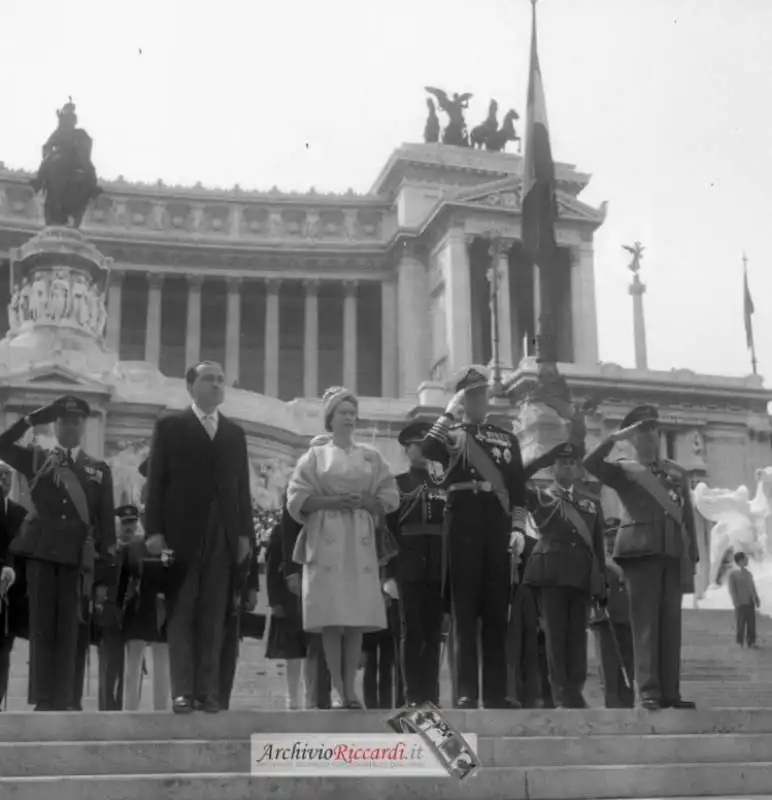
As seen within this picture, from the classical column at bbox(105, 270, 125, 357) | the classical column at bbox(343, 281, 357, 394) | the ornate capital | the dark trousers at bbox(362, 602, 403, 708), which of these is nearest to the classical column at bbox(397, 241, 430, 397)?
the classical column at bbox(343, 281, 357, 394)

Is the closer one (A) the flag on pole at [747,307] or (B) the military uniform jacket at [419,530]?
(B) the military uniform jacket at [419,530]

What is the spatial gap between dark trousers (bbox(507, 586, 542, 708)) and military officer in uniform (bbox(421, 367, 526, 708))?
186 centimetres

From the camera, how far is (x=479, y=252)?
2281 inches

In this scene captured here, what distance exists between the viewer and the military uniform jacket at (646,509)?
9445 mm

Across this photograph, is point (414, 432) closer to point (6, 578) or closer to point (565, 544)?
point (565, 544)

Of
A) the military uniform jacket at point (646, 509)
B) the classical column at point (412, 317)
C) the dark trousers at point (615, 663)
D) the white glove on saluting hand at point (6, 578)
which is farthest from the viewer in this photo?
the classical column at point (412, 317)

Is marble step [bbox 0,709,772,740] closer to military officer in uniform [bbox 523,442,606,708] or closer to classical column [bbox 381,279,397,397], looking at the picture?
military officer in uniform [bbox 523,442,606,708]

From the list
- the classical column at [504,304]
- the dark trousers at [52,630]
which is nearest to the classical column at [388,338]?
the classical column at [504,304]

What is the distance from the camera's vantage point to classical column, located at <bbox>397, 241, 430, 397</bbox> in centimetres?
5881

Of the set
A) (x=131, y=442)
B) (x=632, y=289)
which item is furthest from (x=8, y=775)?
(x=632, y=289)

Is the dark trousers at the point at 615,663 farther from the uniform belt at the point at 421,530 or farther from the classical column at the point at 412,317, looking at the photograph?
the classical column at the point at 412,317

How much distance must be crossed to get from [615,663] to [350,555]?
432 cm

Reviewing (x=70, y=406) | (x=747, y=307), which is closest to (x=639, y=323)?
(x=747, y=307)

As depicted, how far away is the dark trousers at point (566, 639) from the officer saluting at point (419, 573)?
946 millimetres
